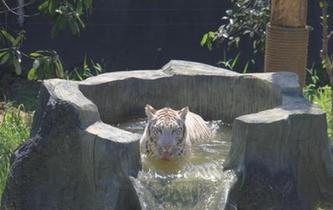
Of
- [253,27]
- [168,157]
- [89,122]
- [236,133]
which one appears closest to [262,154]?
[236,133]

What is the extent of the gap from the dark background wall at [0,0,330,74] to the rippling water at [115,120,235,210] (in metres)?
4.89

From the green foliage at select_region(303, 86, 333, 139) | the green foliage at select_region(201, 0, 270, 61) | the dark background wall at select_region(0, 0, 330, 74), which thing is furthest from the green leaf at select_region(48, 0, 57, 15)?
the dark background wall at select_region(0, 0, 330, 74)

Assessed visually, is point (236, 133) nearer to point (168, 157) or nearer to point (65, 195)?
point (168, 157)

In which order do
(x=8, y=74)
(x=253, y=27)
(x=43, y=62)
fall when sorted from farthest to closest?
(x=8, y=74), (x=253, y=27), (x=43, y=62)

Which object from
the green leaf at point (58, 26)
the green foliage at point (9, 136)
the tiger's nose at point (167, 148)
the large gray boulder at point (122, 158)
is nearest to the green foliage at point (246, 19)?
the green foliage at point (9, 136)

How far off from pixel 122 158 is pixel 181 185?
1.27ft

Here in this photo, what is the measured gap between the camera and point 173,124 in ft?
16.7

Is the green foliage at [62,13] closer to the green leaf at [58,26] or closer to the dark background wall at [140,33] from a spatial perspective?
the green leaf at [58,26]

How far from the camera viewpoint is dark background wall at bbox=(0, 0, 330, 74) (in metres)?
9.80

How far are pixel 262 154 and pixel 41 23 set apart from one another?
5.39 meters

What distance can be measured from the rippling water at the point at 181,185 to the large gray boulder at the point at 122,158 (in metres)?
0.06

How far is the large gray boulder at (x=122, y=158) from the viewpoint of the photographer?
473cm

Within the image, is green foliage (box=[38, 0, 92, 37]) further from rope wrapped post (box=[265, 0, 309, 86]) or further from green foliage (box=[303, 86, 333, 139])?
green foliage (box=[303, 86, 333, 139])

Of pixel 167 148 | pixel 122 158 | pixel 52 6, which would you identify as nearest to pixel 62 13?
pixel 52 6
